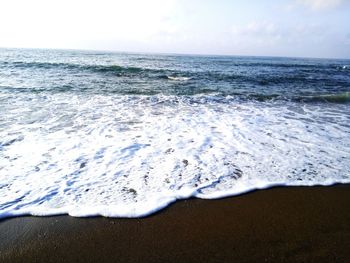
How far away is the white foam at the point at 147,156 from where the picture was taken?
3.22m

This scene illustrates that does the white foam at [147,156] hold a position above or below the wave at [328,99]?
below

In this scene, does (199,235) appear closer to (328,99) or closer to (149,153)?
(149,153)

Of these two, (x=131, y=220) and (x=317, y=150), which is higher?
(x=317, y=150)

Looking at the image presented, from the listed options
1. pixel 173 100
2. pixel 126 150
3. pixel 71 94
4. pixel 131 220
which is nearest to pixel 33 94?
pixel 71 94

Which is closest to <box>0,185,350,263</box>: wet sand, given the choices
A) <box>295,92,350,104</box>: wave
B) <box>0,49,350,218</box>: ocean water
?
<box>0,49,350,218</box>: ocean water

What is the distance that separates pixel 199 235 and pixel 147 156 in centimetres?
208

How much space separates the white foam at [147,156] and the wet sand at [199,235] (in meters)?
0.23

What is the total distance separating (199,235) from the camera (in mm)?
2551

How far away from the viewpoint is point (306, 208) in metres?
3.03

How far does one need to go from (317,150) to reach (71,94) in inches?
353

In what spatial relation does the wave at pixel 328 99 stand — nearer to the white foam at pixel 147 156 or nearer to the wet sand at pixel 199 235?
the white foam at pixel 147 156

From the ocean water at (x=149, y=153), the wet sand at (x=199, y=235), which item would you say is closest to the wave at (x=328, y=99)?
the ocean water at (x=149, y=153)

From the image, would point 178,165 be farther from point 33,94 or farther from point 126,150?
point 33,94

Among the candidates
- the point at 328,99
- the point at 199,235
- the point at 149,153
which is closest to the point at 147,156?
the point at 149,153
